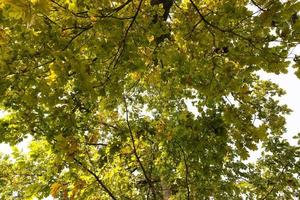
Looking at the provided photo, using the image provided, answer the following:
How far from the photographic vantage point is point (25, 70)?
12.8 ft

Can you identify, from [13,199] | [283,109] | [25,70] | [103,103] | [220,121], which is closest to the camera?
[25,70]

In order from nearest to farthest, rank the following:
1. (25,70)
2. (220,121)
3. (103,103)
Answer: (25,70) → (220,121) → (103,103)

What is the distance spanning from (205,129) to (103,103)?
1611 millimetres

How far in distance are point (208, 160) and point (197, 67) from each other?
1.42m

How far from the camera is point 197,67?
483 centimetres

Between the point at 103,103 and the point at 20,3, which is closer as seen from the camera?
the point at 20,3

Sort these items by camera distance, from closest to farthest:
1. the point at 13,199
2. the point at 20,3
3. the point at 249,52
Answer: the point at 20,3, the point at 249,52, the point at 13,199

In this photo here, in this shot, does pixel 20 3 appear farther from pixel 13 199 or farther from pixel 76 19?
pixel 13 199

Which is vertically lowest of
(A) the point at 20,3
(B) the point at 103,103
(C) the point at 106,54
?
(A) the point at 20,3

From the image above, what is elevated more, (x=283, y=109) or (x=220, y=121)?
(x=283, y=109)

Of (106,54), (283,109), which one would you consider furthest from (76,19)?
(283,109)

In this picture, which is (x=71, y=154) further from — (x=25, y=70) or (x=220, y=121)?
(x=220, y=121)

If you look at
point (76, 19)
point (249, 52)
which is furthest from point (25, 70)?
point (249, 52)

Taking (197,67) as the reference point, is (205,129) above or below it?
below
